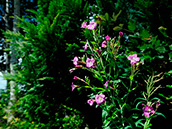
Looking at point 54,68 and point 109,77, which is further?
point 54,68

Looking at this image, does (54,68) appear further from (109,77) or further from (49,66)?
(109,77)

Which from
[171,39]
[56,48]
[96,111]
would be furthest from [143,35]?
[96,111]

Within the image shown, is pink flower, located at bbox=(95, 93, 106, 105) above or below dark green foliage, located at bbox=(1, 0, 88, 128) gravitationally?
below

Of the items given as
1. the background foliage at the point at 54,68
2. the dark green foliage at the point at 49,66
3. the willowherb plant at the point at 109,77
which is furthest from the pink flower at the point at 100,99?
the dark green foliage at the point at 49,66

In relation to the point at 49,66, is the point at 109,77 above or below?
below

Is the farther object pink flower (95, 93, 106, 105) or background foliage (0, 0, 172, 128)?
background foliage (0, 0, 172, 128)

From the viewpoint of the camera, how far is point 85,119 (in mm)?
Answer: 3148

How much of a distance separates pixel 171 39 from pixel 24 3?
7.39 m

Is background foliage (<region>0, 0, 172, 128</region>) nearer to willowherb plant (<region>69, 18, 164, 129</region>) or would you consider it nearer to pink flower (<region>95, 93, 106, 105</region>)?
willowherb plant (<region>69, 18, 164, 129</region>)

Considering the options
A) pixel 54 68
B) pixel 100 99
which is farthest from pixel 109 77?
pixel 54 68

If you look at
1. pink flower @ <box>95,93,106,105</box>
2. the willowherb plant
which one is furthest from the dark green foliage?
pink flower @ <box>95,93,106,105</box>

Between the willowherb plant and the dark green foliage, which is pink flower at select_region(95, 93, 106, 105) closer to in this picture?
the willowherb plant

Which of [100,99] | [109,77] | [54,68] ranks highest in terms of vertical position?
[54,68]

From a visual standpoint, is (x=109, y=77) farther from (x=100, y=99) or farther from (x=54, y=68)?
(x=54, y=68)
